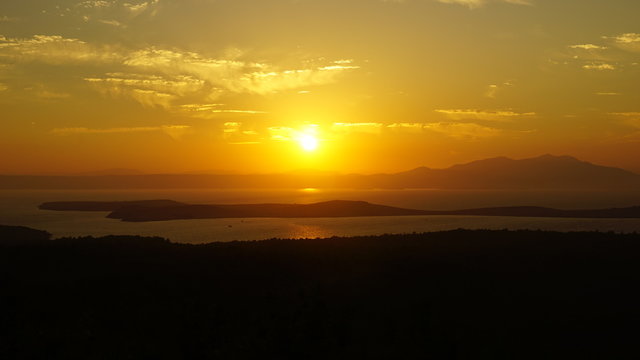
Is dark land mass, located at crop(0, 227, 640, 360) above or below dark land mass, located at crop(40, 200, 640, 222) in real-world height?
below

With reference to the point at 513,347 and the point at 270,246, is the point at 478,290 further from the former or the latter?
the point at 270,246

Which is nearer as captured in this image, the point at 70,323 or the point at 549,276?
the point at 70,323

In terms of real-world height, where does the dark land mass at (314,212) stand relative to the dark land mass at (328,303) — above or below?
above

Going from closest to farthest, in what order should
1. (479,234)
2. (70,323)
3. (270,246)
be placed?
(70,323)
(270,246)
(479,234)

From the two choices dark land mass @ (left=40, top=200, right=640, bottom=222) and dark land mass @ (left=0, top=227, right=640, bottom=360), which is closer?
dark land mass @ (left=0, top=227, right=640, bottom=360)

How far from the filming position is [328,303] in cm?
2186

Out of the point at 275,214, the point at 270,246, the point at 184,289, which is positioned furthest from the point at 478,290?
the point at 275,214

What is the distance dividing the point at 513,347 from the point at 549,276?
30.3ft

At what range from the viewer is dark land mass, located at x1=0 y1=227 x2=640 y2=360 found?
57.0ft

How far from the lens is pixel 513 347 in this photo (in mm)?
17578

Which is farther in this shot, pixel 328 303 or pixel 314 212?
pixel 314 212

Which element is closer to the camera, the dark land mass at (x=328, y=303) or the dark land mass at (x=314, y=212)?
the dark land mass at (x=328, y=303)

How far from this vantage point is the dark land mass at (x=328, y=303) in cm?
1736

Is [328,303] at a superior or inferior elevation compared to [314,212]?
inferior
